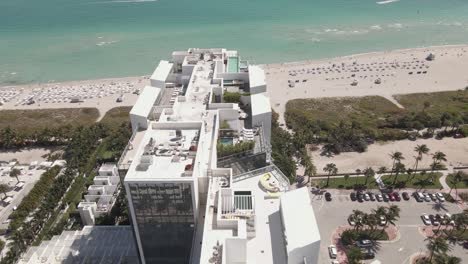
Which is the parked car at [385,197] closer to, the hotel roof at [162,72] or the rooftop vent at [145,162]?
the hotel roof at [162,72]

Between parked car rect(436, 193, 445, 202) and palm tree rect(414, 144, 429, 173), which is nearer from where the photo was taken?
parked car rect(436, 193, 445, 202)

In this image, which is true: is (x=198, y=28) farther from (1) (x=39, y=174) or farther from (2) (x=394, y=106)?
(1) (x=39, y=174)

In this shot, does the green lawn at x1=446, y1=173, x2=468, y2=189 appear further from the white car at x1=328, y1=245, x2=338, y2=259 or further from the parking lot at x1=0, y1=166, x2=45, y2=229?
the parking lot at x1=0, y1=166, x2=45, y2=229

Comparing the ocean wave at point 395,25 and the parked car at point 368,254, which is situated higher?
the ocean wave at point 395,25

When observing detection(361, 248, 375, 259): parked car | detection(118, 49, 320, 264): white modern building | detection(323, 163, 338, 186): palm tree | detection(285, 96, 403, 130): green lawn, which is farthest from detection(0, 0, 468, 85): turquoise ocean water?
detection(118, 49, 320, 264): white modern building

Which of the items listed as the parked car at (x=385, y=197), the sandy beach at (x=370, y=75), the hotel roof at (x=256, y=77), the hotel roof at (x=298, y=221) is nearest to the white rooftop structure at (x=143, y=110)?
the hotel roof at (x=256, y=77)
